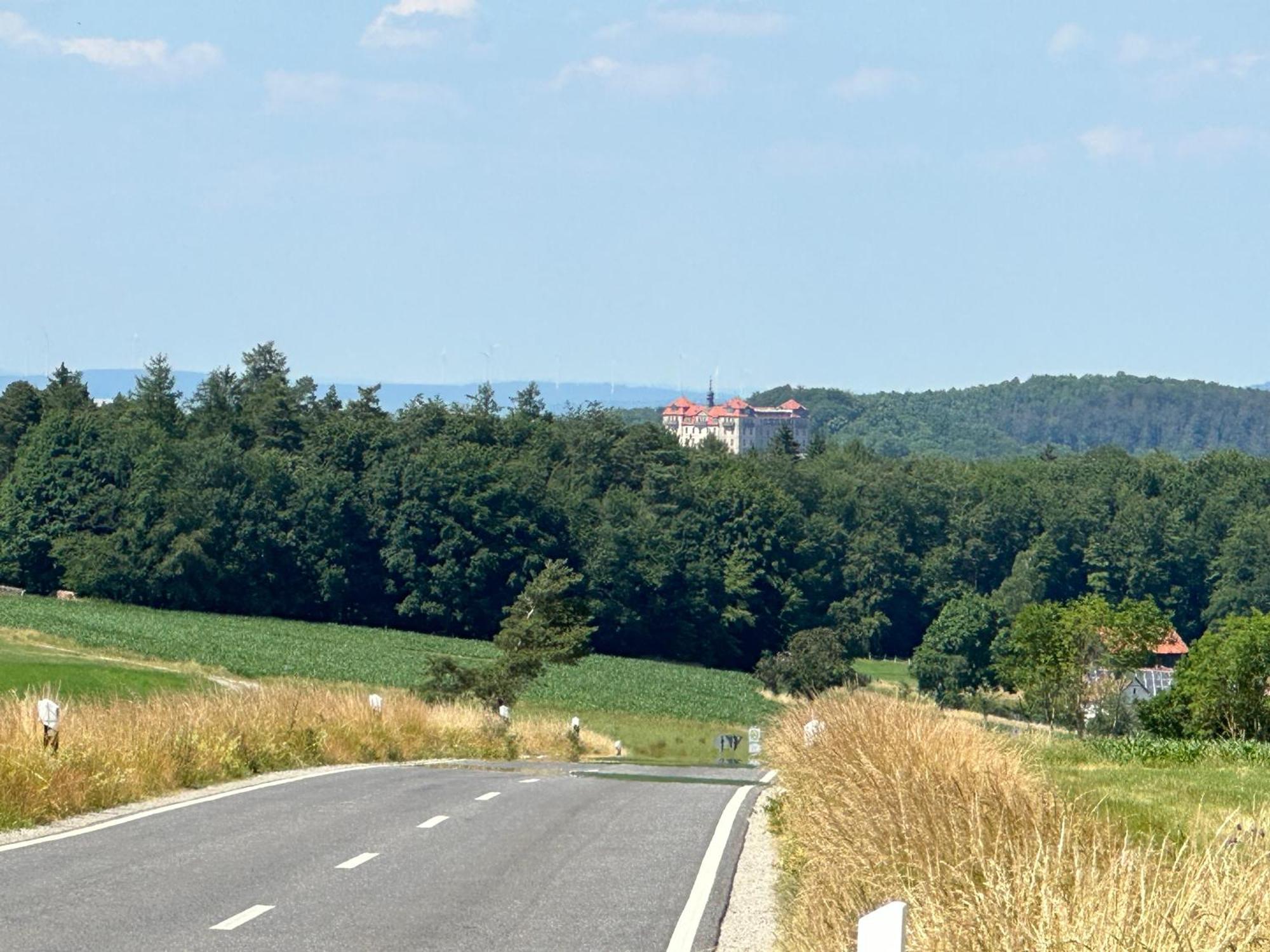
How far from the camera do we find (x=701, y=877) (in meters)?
12.0

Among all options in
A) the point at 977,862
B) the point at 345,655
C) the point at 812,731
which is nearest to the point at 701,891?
the point at 812,731

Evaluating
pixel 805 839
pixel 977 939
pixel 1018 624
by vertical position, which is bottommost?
pixel 1018 624

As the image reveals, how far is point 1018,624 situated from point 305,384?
77623 millimetres

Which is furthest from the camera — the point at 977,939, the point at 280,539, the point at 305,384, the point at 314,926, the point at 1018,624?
the point at 305,384

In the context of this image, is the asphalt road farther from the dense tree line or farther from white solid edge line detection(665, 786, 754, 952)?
the dense tree line

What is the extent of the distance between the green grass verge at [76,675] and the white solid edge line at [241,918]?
37491mm

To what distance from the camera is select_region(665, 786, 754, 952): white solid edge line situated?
9484 mm

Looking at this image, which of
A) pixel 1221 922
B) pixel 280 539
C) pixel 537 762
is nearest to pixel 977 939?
pixel 1221 922

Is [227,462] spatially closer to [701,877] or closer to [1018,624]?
[1018,624]

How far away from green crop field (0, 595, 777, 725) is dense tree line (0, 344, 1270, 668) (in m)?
5.20

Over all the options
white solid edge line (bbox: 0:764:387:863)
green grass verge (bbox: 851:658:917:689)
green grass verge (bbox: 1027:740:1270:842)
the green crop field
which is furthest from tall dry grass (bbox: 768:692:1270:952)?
green grass verge (bbox: 851:658:917:689)

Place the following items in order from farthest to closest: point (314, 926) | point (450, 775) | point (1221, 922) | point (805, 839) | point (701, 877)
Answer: point (450, 775)
point (701, 877)
point (805, 839)
point (314, 926)
point (1221, 922)

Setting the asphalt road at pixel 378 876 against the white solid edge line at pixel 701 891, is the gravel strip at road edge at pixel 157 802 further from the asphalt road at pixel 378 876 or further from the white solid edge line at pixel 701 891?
the white solid edge line at pixel 701 891

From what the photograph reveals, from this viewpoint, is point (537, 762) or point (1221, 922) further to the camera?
point (537, 762)
